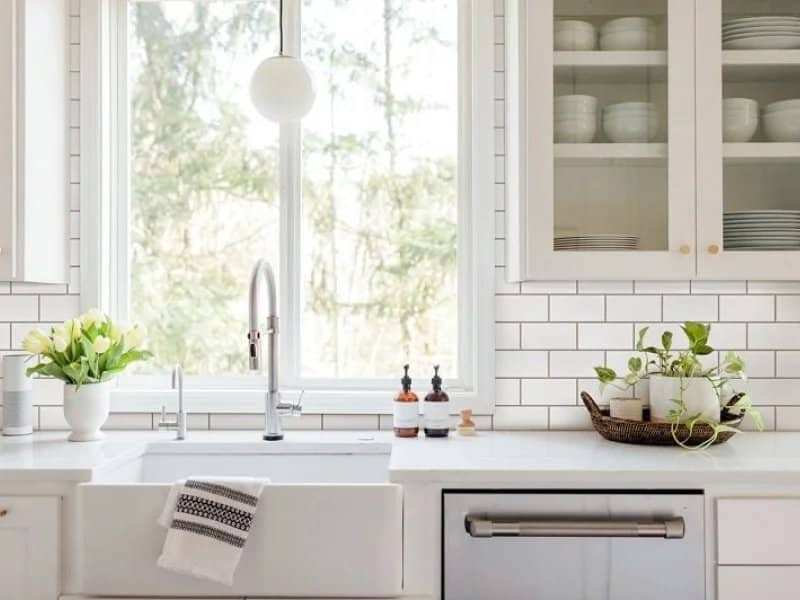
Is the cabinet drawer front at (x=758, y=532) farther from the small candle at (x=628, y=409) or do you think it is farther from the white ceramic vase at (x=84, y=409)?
the white ceramic vase at (x=84, y=409)

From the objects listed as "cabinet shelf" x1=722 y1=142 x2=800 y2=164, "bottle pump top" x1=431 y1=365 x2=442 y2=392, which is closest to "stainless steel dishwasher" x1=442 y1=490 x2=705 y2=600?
"bottle pump top" x1=431 y1=365 x2=442 y2=392

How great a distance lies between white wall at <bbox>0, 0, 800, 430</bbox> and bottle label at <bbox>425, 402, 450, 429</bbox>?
0.19 metres

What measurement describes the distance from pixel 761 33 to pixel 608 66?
1.38ft

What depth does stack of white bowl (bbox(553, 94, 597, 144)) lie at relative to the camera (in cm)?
209

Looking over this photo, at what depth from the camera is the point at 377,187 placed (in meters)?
2.51

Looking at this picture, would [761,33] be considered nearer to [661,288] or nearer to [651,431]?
[661,288]

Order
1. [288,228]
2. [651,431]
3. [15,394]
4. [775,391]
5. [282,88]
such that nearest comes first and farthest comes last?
[651,431] → [282,88] → [15,394] → [775,391] → [288,228]

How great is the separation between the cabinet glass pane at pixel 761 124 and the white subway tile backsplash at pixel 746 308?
328 millimetres

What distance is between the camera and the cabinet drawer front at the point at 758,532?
173cm

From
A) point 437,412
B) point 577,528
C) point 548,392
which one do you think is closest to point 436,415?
point 437,412

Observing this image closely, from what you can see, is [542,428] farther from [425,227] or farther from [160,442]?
[160,442]

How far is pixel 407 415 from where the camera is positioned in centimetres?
225

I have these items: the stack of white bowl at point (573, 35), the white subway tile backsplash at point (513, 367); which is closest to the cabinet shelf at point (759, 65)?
the stack of white bowl at point (573, 35)

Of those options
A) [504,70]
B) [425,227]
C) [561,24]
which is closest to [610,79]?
[561,24]
